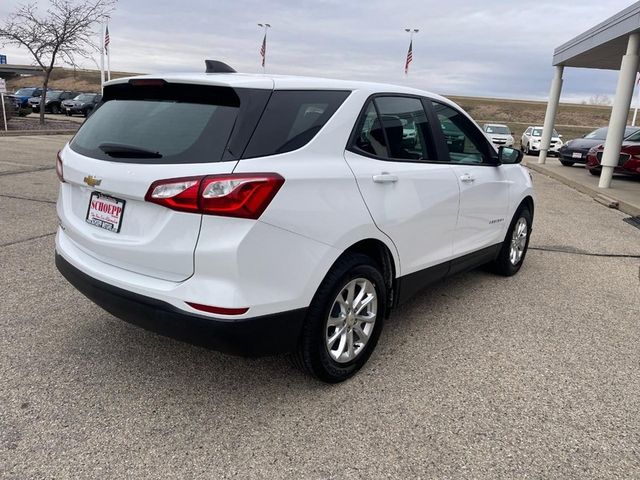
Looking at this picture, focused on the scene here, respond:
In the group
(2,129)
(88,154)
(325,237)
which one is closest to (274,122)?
(325,237)

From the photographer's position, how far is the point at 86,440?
246cm

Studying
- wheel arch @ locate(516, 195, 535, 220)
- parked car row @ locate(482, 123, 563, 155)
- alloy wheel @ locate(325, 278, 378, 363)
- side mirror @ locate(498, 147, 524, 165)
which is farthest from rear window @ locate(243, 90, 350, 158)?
parked car row @ locate(482, 123, 563, 155)

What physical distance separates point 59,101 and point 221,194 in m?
36.1

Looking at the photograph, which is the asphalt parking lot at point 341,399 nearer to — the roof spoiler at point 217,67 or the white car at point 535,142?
the roof spoiler at point 217,67

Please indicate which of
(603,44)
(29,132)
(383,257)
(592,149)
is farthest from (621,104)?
(29,132)

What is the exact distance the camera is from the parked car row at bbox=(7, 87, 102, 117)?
31469 millimetres

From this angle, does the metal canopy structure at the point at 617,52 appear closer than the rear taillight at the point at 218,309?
No

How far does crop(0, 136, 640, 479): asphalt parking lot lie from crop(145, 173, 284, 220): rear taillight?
43.8 inches

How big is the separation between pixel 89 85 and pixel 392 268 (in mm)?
95935

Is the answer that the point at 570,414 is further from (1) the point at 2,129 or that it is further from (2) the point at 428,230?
(1) the point at 2,129

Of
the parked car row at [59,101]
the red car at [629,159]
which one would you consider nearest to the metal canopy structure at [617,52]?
the red car at [629,159]

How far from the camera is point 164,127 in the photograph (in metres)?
2.64

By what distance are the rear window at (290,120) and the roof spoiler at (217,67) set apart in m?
0.60

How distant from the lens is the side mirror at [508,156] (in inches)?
183
